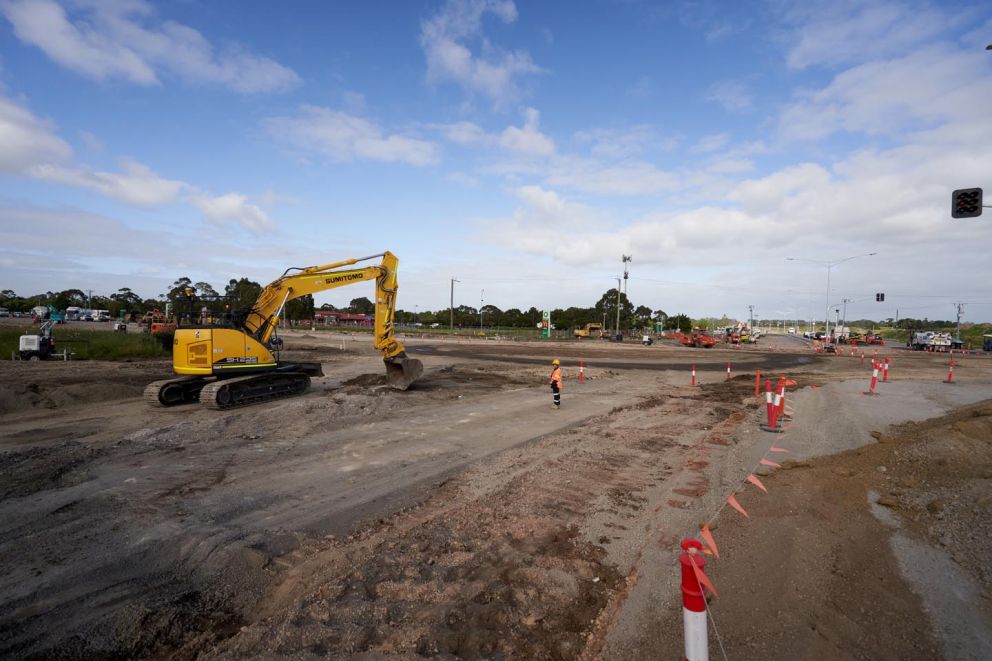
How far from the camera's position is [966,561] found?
5066 millimetres

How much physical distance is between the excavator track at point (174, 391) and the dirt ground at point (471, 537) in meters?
1.80

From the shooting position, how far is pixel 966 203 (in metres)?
13.0

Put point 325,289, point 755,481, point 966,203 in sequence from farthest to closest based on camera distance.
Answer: point 325,289, point 966,203, point 755,481

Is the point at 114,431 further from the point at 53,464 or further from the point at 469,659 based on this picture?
the point at 469,659

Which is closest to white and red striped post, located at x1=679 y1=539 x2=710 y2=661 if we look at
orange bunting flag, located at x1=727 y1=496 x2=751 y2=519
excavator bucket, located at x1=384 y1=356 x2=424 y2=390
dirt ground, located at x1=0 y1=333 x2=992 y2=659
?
dirt ground, located at x1=0 y1=333 x2=992 y2=659

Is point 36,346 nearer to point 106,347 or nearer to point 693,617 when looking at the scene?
point 106,347

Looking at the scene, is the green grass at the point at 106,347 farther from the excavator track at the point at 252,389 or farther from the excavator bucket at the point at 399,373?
the excavator bucket at the point at 399,373

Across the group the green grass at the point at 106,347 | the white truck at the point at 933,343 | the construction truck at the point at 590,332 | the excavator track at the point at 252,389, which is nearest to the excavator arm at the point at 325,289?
the excavator track at the point at 252,389

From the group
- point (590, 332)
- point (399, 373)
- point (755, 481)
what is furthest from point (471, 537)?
point (590, 332)

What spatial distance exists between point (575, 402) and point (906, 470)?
877 centimetres

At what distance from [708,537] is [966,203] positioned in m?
13.7

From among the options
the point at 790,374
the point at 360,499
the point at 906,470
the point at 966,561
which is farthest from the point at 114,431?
the point at 790,374

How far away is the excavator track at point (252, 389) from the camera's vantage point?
513 inches

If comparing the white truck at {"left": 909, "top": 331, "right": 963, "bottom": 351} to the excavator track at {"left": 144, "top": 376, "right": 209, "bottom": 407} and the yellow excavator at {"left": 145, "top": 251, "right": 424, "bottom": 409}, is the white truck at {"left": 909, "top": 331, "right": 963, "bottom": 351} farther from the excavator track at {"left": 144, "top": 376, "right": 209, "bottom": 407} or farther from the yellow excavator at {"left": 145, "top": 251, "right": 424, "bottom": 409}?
the excavator track at {"left": 144, "top": 376, "right": 209, "bottom": 407}
